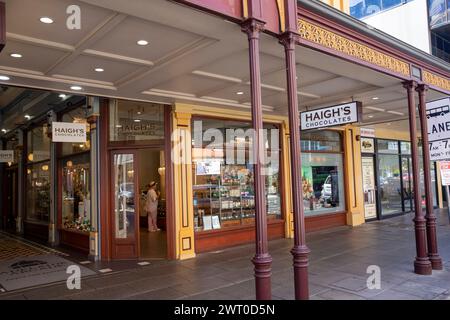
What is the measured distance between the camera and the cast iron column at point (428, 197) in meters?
6.48

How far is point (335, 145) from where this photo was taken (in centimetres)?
1233

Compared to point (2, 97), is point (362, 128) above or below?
below

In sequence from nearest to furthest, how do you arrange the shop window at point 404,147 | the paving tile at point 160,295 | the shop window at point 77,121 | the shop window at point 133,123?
the paving tile at point 160,295 → the shop window at point 133,123 → the shop window at point 77,121 → the shop window at point 404,147

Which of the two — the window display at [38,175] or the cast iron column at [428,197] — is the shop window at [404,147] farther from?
the window display at [38,175]

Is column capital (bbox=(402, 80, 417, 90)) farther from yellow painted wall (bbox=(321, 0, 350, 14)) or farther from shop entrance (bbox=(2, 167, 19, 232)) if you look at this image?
shop entrance (bbox=(2, 167, 19, 232))

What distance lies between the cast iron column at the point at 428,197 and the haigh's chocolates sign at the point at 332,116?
74.8 inches

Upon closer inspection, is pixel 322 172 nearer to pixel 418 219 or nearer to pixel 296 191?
pixel 418 219

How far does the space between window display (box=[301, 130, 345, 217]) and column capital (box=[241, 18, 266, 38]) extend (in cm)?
751

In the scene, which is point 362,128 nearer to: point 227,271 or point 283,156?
point 283,156

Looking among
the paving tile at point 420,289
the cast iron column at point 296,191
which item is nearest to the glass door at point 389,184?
the paving tile at point 420,289

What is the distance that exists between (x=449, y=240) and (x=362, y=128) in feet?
16.3

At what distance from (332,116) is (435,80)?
3009 mm

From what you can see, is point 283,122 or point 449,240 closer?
point 449,240

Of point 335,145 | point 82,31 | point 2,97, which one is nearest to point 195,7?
point 82,31
